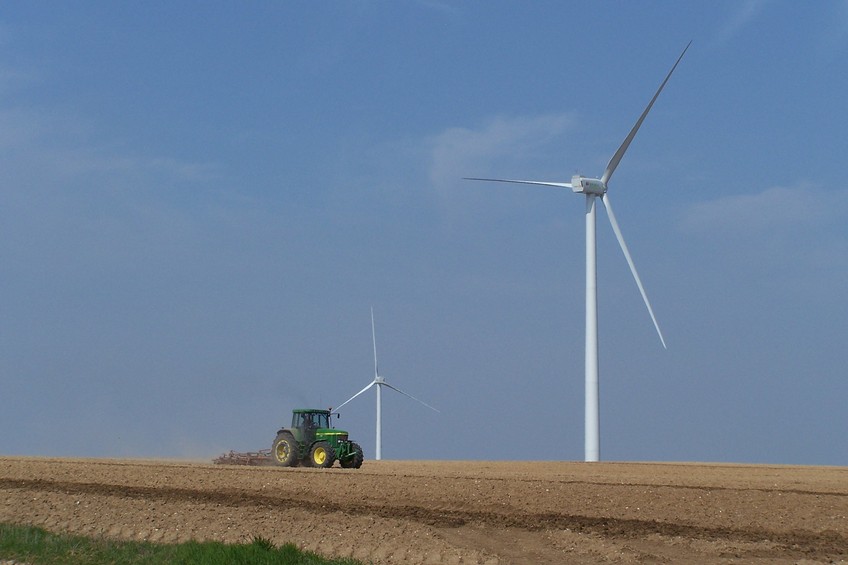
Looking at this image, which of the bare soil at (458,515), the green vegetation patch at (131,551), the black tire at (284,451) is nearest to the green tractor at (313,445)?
the black tire at (284,451)

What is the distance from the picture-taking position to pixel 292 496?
31.5m

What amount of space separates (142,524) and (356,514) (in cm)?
551

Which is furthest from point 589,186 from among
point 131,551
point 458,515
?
point 131,551

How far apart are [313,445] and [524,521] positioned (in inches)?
886

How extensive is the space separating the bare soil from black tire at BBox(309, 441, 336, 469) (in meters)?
7.96

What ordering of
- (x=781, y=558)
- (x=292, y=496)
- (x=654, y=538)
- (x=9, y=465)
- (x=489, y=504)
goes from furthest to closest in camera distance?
(x=9, y=465) → (x=292, y=496) → (x=489, y=504) → (x=654, y=538) → (x=781, y=558)

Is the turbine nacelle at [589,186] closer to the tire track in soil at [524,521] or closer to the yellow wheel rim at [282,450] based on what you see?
the yellow wheel rim at [282,450]

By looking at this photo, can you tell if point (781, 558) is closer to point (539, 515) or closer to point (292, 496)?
point (539, 515)

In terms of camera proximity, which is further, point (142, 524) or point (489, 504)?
point (489, 504)

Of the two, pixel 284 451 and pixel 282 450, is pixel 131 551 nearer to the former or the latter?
pixel 284 451

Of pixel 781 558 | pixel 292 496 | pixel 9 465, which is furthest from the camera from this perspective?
pixel 9 465

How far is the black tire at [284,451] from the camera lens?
47188 mm

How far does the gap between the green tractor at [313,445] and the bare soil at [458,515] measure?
A: 27.7 feet

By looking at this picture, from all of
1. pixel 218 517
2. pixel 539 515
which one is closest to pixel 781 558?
pixel 539 515
